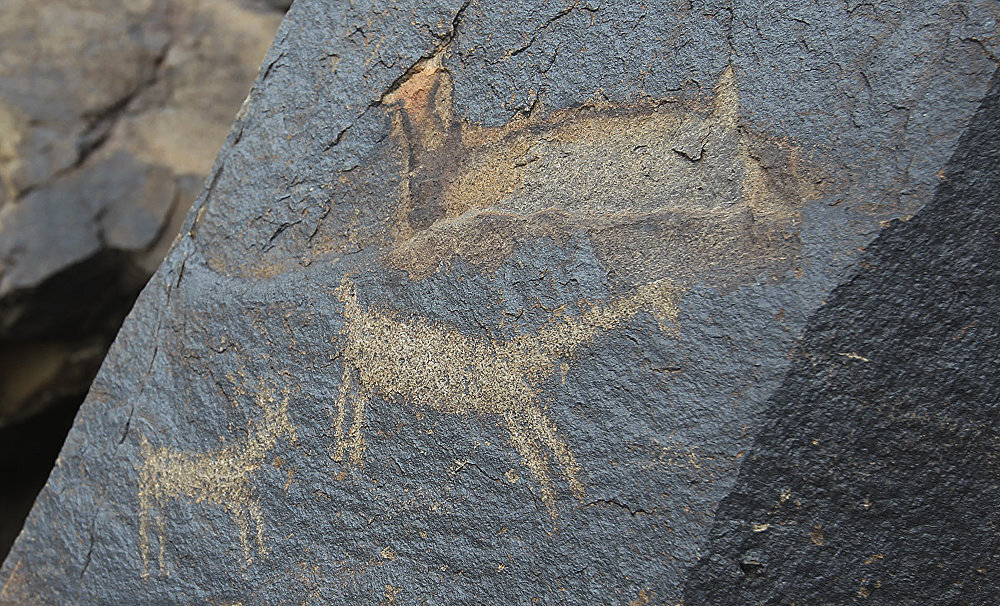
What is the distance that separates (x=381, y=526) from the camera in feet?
2.71

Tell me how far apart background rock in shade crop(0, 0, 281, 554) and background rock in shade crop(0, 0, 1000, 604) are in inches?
30.4

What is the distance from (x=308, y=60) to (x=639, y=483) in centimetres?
56

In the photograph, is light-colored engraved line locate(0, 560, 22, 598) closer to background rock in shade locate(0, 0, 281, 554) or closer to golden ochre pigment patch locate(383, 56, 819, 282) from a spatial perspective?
golden ochre pigment patch locate(383, 56, 819, 282)

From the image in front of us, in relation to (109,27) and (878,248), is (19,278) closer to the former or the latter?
(109,27)

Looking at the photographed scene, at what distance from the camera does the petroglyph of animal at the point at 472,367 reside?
787 millimetres

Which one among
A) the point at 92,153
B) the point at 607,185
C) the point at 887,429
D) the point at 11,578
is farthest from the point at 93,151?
the point at 887,429

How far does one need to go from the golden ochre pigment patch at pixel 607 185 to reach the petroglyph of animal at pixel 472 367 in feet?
0.17

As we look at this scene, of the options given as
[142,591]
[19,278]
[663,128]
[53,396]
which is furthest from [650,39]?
[53,396]

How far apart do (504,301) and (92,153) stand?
1.20 meters

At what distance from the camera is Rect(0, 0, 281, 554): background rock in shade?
1.64 m

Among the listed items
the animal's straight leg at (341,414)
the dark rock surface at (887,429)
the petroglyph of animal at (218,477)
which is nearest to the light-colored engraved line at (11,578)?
the petroglyph of animal at (218,477)

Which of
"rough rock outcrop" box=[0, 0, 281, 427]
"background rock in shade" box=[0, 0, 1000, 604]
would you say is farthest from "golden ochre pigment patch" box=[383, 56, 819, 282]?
"rough rock outcrop" box=[0, 0, 281, 427]

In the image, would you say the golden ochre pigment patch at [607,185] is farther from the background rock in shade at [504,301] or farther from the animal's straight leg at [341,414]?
the animal's straight leg at [341,414]

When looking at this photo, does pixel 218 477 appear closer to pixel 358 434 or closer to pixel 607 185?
pixel 358 434
